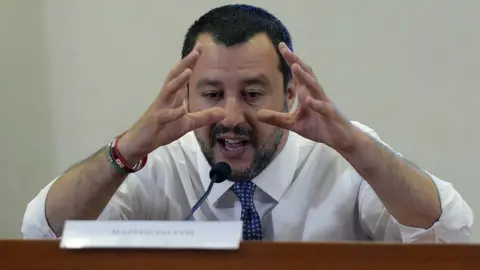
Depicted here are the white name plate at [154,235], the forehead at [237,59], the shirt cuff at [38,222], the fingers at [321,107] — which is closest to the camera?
the white name plate at [154,235]

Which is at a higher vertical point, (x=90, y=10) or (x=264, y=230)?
(x=90, y=10)

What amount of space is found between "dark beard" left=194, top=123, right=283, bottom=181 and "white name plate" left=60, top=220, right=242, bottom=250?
22.5 inches

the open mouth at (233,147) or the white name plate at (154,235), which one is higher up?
the white name plate at (154,235)

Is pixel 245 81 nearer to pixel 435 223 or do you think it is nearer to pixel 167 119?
pixel 167 119

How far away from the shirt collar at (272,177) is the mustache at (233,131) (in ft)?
0.24

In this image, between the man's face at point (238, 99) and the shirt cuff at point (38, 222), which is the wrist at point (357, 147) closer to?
the man's face at point (238, 99)

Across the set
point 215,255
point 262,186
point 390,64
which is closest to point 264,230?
point 262,186

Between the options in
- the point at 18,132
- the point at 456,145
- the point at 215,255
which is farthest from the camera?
the point at 18,132

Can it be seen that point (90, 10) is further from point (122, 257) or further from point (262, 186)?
point (122, 257)

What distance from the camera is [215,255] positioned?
0.67m

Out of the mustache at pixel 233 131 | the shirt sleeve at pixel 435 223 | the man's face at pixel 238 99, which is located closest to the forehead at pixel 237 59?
the man's face at pixel 238 99

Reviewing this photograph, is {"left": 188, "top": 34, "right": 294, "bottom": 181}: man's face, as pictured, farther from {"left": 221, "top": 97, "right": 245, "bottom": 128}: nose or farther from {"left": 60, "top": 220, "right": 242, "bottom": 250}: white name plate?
{"left": 60, "top": 220, "right": 242, "bottom": 250}: white name plate

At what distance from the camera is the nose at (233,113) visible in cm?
126

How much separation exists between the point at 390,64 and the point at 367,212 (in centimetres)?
73
